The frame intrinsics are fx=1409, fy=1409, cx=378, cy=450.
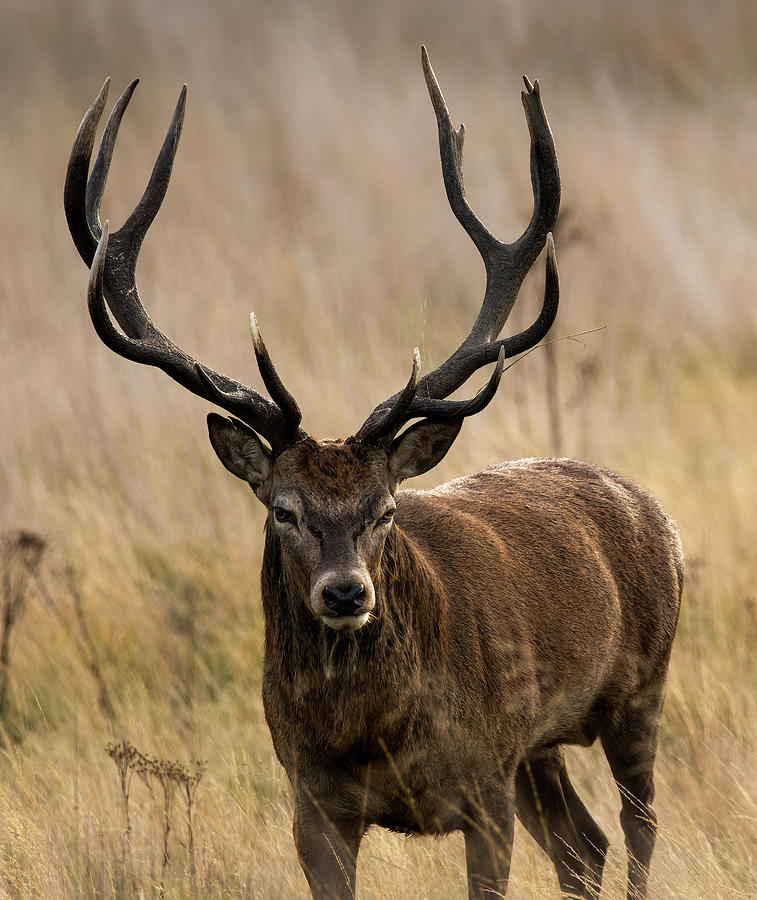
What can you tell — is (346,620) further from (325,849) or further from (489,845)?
(489,845)

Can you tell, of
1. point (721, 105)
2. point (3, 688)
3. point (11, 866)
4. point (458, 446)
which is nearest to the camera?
point (11, 866)

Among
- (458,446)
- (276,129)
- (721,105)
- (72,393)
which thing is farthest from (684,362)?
(276,129)

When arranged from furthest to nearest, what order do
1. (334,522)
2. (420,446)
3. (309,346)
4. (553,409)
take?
(309,346) → (553,409) → (420,446) → (334,522)

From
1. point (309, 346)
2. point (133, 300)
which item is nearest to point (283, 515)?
point (133, 300)

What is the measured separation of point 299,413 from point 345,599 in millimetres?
812

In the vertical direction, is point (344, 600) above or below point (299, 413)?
below

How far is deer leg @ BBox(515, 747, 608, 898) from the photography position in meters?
5.45

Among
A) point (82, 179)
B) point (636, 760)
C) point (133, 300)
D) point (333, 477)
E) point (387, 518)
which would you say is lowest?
point (636, 760)

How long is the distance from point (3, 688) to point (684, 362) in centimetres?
642

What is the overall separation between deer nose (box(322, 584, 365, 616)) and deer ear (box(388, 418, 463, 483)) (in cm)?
69

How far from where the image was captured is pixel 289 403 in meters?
4.53

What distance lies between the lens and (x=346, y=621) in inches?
160

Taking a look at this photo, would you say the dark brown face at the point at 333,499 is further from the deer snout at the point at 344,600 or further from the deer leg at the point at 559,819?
the deer leg at the point at 559,819

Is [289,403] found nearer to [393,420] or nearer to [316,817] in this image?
[393,420]
